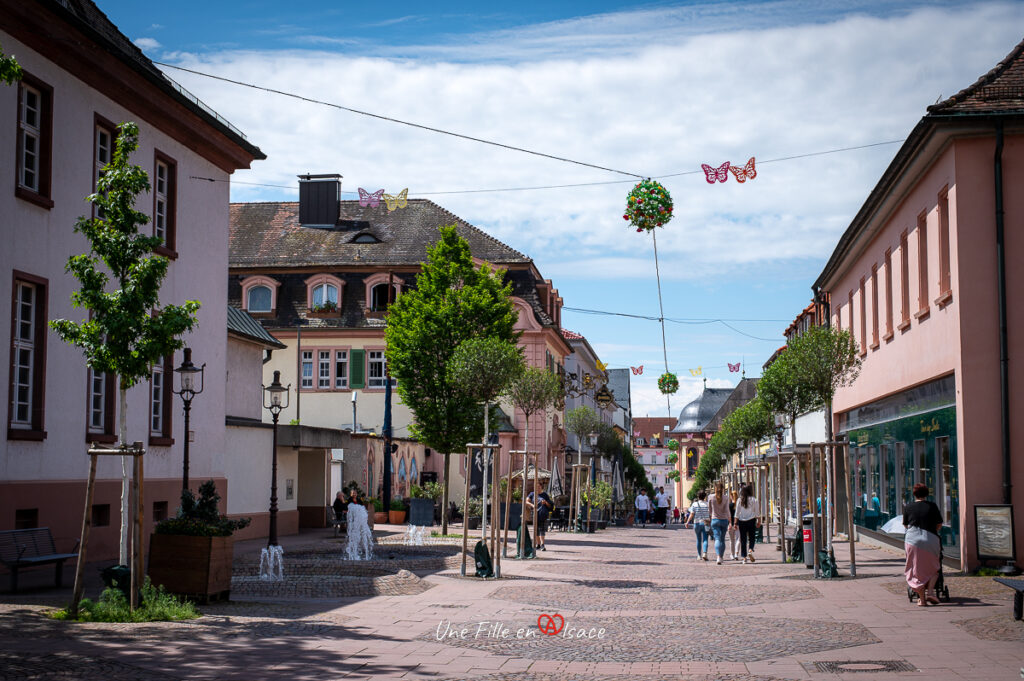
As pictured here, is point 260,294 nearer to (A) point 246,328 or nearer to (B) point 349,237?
(B) point 349,237

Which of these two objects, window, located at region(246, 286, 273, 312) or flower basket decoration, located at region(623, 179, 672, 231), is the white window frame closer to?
flower basket decoration, located at region(623, 179, 672, 231)

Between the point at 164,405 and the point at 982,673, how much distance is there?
18.3 m

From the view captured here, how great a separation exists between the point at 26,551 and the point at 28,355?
4.35m

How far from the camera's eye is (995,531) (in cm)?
1817

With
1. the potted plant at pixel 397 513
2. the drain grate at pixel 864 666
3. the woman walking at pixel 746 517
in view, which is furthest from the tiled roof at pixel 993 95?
Answer: the potted plant at pixel 397 513

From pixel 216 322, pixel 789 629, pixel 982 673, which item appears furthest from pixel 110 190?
pixel 216 322

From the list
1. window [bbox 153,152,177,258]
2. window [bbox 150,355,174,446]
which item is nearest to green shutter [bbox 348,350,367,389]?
window [bbox 150,355,174,446]

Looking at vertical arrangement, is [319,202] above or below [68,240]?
above

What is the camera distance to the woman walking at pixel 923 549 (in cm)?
1473

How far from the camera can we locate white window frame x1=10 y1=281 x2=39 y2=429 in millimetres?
18500

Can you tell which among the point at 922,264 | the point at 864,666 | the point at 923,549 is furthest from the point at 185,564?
the point at 922,264

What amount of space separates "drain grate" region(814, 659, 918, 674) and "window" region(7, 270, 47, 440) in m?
13.2

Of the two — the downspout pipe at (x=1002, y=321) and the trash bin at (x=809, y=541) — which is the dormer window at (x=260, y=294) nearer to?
the trash bin at (x=809, y=541)

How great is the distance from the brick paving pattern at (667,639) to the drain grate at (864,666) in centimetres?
72
